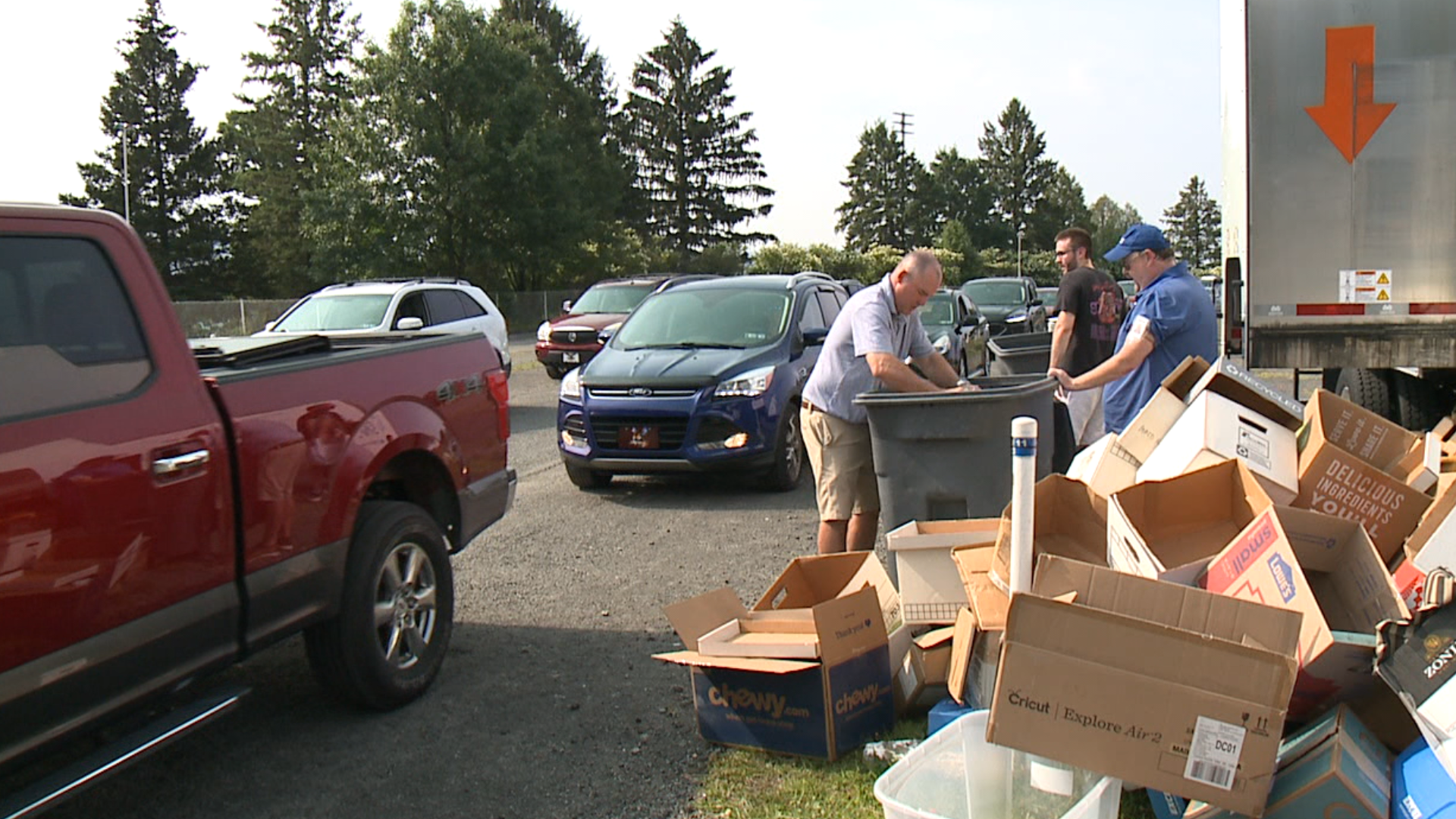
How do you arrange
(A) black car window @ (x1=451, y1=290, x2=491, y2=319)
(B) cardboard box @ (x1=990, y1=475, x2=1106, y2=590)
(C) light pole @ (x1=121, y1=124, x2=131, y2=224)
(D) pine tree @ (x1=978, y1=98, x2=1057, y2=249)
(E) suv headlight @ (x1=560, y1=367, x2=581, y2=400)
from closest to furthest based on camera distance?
1. (B) cardboard box @ (x1=990, y1=475, x2=1106, y2=590)
2. (E) suv headlight @ (x1=560, y1=367, x2=581, y2=400)
3. (A) black car window @ (x1=451, y1=290, x2=491, y2=319)
4. (C) light pole @ (x1=121, y1=124, x2=131, y2=224)
5. (D) pine tree @ (x1=978, y1=98, x2=1057, y2=249)

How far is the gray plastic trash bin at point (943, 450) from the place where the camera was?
18.3 ft

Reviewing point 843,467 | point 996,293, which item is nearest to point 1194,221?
point 996,293

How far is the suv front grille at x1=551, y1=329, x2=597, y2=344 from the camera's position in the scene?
63.8 ft

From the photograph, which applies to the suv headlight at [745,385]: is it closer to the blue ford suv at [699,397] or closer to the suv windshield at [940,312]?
the blue ford suv at [699,397]

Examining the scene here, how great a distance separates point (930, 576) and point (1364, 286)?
473 cm

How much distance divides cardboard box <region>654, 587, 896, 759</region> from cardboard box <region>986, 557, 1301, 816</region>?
113cm

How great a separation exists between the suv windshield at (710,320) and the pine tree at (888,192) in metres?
93.1

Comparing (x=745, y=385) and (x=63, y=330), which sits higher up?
(x=63, y=330)

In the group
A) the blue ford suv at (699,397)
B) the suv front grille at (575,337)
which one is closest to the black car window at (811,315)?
the blue ford suv at (699,397)

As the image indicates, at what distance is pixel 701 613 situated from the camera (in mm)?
4441

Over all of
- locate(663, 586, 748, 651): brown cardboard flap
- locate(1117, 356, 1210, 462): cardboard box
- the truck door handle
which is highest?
the truck door handle

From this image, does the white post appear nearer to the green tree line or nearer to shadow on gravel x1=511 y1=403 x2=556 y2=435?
shadow on gravel x1=511 y1=403 x2=556 y2=435

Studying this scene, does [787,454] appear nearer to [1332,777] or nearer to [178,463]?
[178,463]

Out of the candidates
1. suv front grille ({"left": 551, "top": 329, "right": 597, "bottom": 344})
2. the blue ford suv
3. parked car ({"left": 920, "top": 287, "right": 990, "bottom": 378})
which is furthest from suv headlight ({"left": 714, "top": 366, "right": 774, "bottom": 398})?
suv front grille ({"left": 551, "top": 329, "right": 597, "bottom": 344})
